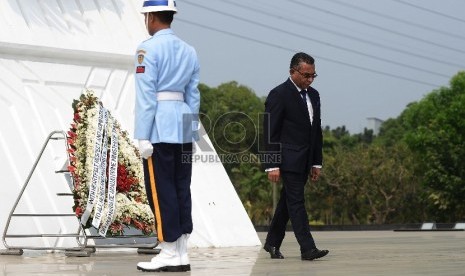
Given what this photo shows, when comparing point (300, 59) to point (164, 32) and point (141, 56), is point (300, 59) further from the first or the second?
point (141, 56)

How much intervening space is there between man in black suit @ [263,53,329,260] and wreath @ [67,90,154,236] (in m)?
1.61

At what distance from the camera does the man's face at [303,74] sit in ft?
34.2

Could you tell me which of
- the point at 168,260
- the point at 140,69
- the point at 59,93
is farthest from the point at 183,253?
the point at 59,93

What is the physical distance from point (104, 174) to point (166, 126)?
2597 mm

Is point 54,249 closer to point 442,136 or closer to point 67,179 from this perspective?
point 67,179

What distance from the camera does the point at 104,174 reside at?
10.8 metres

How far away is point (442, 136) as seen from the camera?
61562 millimetres

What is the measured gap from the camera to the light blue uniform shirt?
329 inches

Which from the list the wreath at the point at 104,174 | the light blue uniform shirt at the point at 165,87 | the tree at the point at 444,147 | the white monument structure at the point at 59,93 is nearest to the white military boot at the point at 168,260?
the light blue uniform shirt at the point at 165,87

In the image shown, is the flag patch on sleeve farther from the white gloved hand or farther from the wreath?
the wreath

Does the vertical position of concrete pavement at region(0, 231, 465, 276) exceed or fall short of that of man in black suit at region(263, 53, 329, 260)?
it falls short

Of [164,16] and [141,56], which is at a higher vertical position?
[164,16]

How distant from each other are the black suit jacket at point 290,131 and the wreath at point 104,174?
1675 millimetres

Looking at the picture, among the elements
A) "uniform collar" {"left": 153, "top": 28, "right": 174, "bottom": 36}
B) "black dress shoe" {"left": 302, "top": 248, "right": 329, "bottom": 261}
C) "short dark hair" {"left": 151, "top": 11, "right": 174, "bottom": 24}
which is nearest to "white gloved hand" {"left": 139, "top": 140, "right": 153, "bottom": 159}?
"uniform collar" {"left": 153, "top": 28, "right": 174, "bottom": 36}
